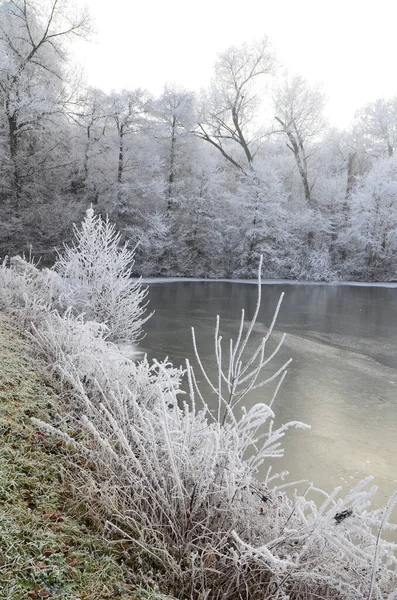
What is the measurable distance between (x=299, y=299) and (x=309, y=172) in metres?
18.1

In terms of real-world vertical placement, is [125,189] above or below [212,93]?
below

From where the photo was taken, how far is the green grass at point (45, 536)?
5.00 feet

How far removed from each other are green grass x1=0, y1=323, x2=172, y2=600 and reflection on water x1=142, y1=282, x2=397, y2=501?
2.23m

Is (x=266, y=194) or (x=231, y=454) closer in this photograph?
(x=231, y=454)

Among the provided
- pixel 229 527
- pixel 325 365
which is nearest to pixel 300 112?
pixel 325 365

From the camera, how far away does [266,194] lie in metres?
24.1

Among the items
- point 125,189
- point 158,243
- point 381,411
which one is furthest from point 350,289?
point 381,411

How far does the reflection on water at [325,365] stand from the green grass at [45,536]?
2234 mm

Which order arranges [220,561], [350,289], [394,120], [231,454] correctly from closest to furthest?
[220,561]
[231,454]
[350,289]
[394,120]

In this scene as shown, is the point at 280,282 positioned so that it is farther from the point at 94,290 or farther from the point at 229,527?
the point at 229,527

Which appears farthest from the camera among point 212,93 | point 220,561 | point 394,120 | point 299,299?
point 394,120

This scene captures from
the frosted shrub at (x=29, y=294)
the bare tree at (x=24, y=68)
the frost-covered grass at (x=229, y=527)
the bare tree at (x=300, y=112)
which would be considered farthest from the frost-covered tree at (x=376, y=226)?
the frost-covered grass at (x=229, y=527)

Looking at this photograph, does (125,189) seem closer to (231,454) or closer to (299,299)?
(299,299)

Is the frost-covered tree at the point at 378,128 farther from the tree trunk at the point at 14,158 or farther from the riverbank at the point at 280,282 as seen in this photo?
the tree trunk at the point at 14,158
